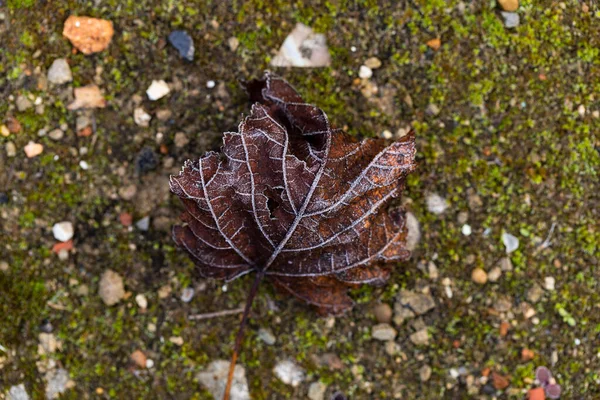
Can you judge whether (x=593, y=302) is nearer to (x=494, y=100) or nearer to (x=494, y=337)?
(x=494, y=337)

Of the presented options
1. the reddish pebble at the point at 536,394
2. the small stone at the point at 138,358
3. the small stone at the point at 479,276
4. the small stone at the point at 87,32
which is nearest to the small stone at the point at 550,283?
the small stone at the point at 479,276

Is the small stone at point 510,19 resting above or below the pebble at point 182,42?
above

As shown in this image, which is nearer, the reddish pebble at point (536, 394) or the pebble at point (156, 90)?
the pebble at point (156, 90)

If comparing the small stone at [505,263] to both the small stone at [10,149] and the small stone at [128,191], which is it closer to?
the small stone at [128,191]

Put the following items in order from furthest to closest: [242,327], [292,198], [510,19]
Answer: [510,19]
[242,327]
[292,198]

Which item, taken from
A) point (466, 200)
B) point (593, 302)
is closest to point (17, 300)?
point (466, 200)

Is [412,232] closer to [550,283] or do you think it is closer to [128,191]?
[550,283]

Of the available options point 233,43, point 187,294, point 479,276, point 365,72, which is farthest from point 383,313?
point 233,43
